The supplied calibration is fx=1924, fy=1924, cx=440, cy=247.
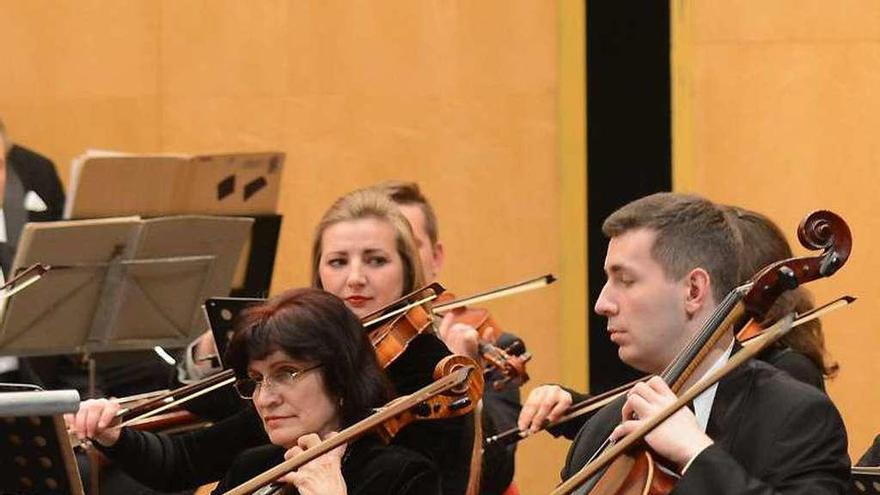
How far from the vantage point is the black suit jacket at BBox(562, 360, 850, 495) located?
8.20 feet

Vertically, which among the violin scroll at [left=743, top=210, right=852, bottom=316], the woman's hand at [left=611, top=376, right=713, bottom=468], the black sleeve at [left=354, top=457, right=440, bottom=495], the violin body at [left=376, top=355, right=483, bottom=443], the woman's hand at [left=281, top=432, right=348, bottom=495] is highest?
the violin scroll at [left=743, top=210, right=852, bottom=316]

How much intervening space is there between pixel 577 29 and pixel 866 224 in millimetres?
1050

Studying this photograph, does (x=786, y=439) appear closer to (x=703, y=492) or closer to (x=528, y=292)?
(x=703, y=492)

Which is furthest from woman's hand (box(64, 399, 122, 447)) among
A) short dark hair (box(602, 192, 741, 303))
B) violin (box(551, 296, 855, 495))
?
violin (box(551, 296, 855, 495))

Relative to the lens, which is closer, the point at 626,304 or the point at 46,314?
the point at 626,304

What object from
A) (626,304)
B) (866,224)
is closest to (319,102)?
(866,224)

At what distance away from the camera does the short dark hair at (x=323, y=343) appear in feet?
9.70

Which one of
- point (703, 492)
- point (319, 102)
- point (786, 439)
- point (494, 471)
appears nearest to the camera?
point (703, 492)

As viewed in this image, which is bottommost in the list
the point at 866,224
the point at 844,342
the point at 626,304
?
the point at 844,342

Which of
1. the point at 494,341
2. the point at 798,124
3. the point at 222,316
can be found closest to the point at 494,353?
the point at 494,341

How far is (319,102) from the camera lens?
6137 mm

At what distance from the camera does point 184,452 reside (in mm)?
3461

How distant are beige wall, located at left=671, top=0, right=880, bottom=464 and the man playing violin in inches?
120

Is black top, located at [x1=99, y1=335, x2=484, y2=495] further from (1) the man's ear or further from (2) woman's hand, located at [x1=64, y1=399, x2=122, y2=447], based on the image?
(1) the man's ear
